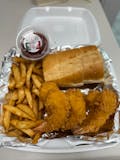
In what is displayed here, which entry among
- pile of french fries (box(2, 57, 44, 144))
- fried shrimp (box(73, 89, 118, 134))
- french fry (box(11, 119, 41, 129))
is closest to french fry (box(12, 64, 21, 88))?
pile of french fries (box(2, 57, 44, 144))


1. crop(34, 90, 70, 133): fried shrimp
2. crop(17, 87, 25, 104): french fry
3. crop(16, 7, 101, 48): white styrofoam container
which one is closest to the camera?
crop(34, 90, 70, 133): fried shrimp

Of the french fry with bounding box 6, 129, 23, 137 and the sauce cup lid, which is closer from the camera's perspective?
the french fry with bounding box 6, 129, 23, 137

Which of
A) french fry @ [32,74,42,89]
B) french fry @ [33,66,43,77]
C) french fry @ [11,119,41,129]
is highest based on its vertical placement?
french fry @ [33,66,43,77]

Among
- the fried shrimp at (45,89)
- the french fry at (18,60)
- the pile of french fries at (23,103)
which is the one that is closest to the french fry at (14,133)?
the pile of french fries at (23,103)

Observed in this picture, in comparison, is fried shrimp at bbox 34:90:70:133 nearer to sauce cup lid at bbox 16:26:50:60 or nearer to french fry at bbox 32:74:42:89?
french fry at bbox 32:74:42:89

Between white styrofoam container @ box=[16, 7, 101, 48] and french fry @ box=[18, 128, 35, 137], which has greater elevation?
white styrofoam container @ box=[16, 7, 101, 48]

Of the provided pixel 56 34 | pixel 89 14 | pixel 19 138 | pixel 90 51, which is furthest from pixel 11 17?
pixel 19 138

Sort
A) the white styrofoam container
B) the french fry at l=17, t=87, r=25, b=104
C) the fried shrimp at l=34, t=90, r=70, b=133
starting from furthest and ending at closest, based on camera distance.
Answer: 1. the white styrofoam container
2. the french fry at l=17, t=87, r=25, b=104
3. the fried shrimp at l=34, t=90, r=70, b=133

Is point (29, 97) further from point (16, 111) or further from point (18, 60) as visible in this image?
point (18, 60)

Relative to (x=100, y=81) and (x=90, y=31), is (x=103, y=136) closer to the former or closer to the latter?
(x=100, y=81)
